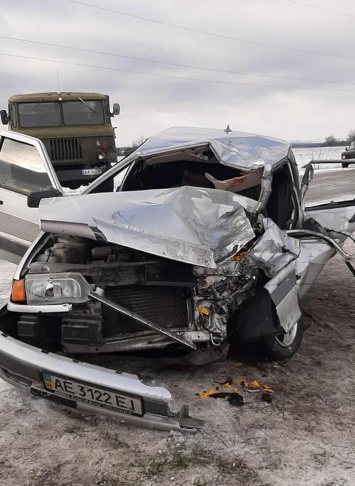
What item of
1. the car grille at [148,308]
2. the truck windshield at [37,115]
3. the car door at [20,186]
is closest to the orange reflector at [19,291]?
the car grille at [148,308]

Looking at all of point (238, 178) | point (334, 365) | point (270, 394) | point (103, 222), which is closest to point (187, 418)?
point (270, 394)

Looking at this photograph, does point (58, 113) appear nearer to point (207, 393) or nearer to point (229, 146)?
point (229, 146)

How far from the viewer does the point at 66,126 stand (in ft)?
35.6

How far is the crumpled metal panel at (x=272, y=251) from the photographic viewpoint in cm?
325

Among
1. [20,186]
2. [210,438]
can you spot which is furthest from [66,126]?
[210,438]

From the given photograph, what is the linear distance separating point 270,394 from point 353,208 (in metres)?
2.60

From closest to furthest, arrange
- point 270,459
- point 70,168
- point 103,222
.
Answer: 1. point 270,459
2. point 103,222
3. point 70,168

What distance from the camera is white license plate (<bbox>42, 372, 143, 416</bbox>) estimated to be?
8.59 ft

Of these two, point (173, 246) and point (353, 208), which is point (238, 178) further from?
point (353, 208)

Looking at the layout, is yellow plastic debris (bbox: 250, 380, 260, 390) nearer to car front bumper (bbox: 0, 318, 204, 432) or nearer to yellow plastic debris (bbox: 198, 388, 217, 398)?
yellow plastic debris (bbox: 198, 388, 217, 398)

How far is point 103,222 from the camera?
295 cm

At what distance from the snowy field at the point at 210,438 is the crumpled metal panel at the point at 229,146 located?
1586mm

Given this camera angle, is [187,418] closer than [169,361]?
Yes

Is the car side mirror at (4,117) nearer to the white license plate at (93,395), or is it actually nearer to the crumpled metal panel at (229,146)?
the crumpled metal panel at (229,146)
